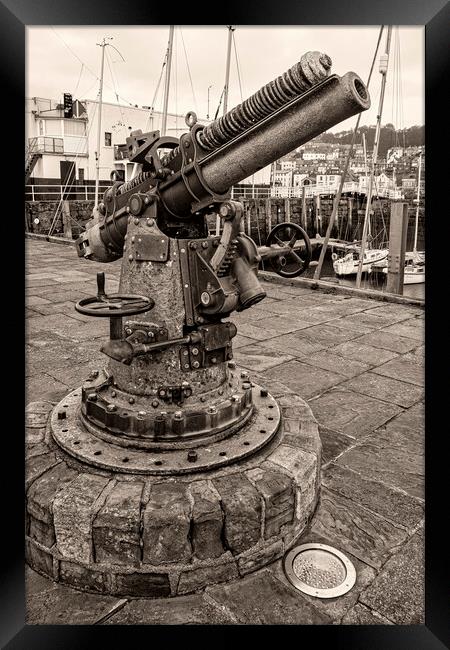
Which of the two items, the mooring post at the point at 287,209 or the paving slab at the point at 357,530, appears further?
the mooring post at the point at 287,209

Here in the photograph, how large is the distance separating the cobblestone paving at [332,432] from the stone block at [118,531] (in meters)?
0.18

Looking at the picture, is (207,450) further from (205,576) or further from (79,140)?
(79,140)

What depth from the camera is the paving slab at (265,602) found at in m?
1.99

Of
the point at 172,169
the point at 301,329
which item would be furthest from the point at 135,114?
the point at 172,169

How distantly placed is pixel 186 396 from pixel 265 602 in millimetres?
1009

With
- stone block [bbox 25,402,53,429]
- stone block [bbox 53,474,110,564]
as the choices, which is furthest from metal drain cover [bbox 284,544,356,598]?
stone block [bbox 25,402,53,429]

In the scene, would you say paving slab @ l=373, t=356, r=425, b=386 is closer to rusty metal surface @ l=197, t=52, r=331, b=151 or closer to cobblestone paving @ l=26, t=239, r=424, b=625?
cobblestone paving @ l=26, t=239, r=424, b=625

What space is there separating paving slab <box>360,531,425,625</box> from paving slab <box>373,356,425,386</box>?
2161mm

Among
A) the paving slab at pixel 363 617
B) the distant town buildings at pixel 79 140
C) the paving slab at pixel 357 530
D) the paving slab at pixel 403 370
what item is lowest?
the paving slab at pixel 363 617

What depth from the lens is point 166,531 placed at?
208 cm

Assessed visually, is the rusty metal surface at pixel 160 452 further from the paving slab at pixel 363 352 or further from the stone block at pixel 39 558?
the paving slab at pixel 363 352

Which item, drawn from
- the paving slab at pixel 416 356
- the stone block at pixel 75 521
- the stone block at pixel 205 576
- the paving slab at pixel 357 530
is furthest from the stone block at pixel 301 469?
the paving slab at pixel 416 356

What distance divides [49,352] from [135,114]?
3651 cm
